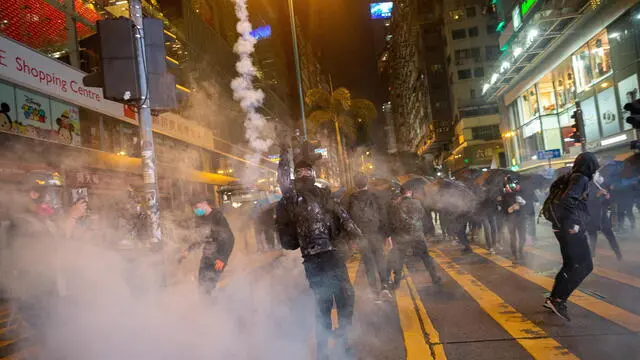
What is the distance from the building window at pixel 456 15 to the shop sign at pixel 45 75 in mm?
48832

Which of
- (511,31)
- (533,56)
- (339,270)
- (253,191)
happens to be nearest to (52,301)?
(339,270)

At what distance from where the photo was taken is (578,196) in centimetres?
448

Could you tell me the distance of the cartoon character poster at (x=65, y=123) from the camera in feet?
39.0

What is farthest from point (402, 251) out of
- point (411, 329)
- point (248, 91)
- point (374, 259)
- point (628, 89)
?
point (248, 91)

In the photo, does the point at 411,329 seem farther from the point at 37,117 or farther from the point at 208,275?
the point at 37,117

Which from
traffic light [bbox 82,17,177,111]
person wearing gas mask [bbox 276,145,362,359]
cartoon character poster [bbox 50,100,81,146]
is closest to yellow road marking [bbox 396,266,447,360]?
person wearing gas mask [bbox 276,145,362,359]

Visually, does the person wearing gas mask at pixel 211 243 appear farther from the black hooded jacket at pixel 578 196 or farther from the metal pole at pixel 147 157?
the black hooded jacket at pixel 578 196

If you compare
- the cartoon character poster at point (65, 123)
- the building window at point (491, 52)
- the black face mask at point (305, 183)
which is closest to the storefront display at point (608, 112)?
the black face mask at point (305, 183)

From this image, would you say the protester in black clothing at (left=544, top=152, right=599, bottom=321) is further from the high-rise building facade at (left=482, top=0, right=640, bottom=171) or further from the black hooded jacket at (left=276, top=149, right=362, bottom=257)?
the high-rise building facade at (left=482, top=0, right=640, bottom=171)

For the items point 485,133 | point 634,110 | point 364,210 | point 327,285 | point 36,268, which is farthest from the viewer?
point 485,133

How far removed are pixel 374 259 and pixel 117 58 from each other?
3.97 meters

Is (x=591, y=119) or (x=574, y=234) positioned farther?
(x=591, y=119)

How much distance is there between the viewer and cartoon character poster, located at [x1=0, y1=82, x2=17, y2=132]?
388 inches

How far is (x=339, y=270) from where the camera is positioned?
3.74 metres
